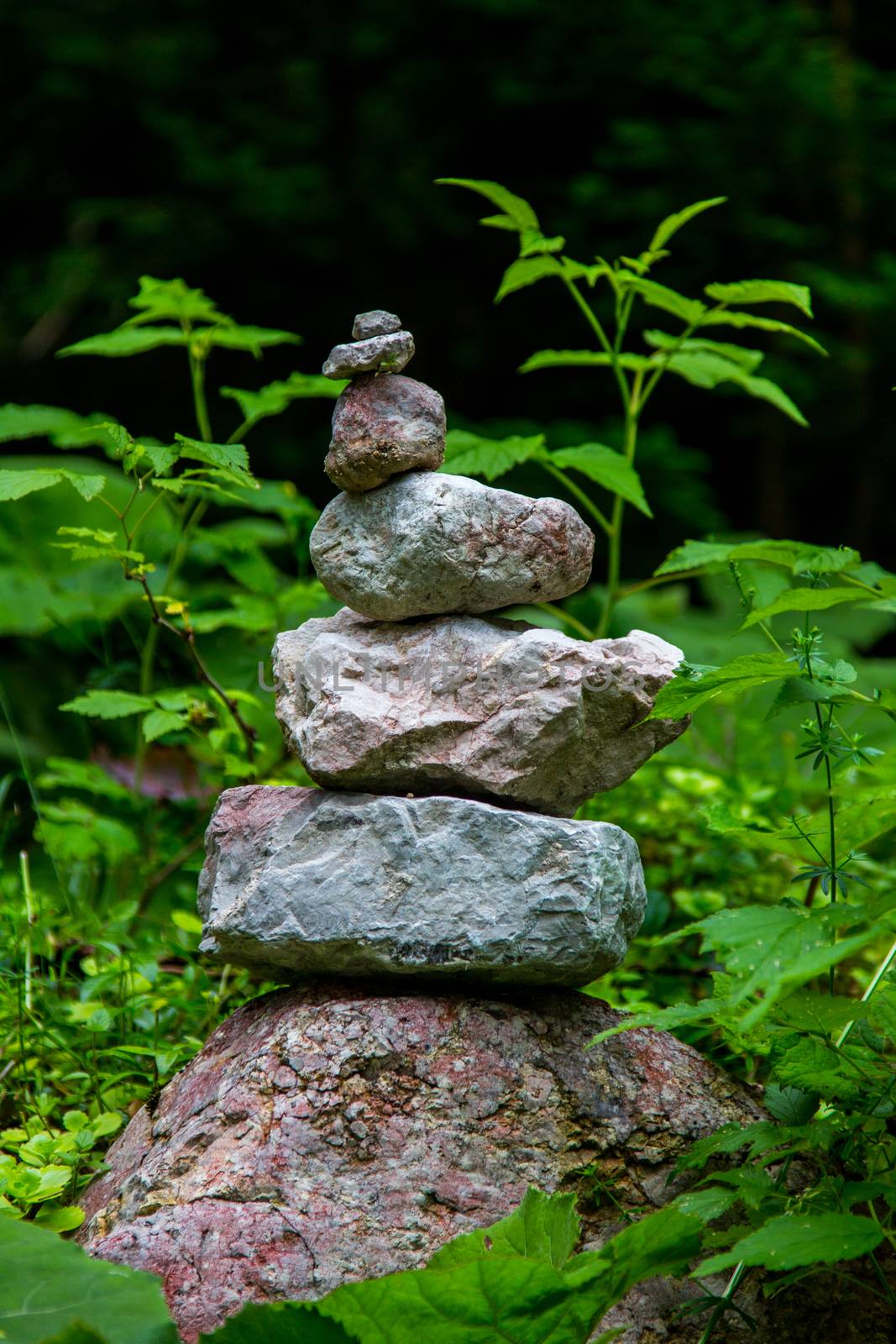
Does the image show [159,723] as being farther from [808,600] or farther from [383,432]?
[808,600]

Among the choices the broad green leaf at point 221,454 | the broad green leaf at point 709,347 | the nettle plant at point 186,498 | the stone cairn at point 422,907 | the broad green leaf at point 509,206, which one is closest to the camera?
the stone cairn at point 422,907

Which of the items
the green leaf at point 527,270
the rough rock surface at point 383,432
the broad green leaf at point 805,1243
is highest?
the green leaf at point 527,270

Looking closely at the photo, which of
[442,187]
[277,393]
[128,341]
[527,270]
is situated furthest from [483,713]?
[442,187]

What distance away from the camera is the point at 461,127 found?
7.43m

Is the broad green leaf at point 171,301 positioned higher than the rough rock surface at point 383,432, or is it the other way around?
the rough rock surface at point 383,432

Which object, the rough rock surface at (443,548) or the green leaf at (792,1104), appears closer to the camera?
the green leaf at (792,1104)

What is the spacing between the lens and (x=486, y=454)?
2.67m

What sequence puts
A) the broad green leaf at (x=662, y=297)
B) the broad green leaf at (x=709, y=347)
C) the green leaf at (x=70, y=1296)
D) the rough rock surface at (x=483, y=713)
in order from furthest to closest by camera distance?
1. the broad green leaf at (x=709, y=347)
2. the broad green leaf at (x=662, y=297)
3. the rough rock surface at (x=483, y=713)
4. the green leaf at (x=70, y=1296)

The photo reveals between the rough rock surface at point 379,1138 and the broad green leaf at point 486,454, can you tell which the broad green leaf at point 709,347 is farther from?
the rough rock surface at point 379,1138

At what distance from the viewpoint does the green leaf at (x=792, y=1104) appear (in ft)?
6.15

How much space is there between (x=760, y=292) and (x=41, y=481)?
1.63m

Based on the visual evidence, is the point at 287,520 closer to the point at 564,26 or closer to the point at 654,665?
the point at 654,665

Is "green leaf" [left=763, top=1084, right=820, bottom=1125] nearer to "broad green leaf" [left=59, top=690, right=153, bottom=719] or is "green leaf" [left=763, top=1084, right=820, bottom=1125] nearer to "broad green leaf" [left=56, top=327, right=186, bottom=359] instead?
"broad green leaf" [left=59, top=690, right=153, bottom=719]

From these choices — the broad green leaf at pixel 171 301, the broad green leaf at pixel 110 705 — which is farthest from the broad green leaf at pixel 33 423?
the broad green leaf at pixel 110 705
